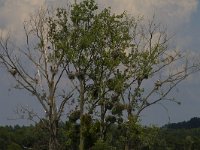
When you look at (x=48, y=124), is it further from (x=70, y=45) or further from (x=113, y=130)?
(x=113, y=130)

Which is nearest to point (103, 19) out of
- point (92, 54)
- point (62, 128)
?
point (92, 54)

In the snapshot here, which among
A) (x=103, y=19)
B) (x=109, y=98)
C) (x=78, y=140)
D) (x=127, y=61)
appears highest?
(x=103, y=19)

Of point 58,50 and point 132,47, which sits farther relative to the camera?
point 132,47

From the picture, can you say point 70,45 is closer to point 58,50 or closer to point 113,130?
point 58,50

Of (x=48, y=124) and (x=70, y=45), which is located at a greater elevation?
(x=70, y=45)

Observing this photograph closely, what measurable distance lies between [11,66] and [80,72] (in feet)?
20.1

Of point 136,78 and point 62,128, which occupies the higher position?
point 136,78

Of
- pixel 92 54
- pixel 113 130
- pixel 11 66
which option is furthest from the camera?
pixel 113 130

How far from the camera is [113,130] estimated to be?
52219 mm

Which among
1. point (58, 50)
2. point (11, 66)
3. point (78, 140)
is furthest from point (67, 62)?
point (78, 140)

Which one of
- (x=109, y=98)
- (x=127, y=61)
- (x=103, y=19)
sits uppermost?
(x=103, y=19)

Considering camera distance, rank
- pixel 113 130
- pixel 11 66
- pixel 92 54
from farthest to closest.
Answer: pixel 113 130
pixel 92 54
pixel 11 66

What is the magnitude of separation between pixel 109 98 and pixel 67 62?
524cm

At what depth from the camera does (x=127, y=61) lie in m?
47.8
